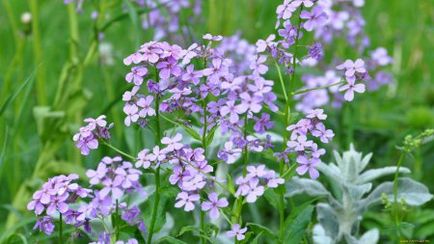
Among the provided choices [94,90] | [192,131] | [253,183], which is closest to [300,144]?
[253,183]

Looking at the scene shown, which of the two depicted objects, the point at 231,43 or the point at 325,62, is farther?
the point at 325,62

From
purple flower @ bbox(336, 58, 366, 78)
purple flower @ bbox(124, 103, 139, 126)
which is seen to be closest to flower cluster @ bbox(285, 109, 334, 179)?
purple flower @ bbox(336, 58, 366, 78)

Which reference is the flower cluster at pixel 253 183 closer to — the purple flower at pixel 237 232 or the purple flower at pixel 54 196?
the purple flower at pixel 237 232

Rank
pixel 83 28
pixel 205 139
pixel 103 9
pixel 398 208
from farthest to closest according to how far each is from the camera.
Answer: pixel 83 28
pixel 103 9
pixel 398 208
pixel 205 139

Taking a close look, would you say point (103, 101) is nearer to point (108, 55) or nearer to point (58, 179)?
point (108, 55)

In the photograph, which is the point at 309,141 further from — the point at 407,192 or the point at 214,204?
the point at 407,192

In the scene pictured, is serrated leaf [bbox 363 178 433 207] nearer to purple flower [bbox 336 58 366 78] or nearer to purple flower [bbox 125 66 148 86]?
purple flower [bbox 336 58 366 78]

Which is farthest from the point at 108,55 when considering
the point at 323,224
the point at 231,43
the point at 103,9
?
the point at 323,224
